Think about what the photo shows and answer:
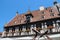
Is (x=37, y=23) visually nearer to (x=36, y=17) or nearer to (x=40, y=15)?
(x=36, y=17)

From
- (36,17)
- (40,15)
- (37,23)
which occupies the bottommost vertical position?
(37,23)

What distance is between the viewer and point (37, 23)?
3444 cm

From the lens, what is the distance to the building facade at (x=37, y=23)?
1267 inches

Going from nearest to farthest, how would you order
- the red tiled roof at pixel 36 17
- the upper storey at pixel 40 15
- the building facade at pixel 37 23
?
the building facade at pixel 37 23 < the upper storey at pixel 40 15 < the red tiled roof at pixel 36 17

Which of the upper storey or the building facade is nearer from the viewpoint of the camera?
the building facade

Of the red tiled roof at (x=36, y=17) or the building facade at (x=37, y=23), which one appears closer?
the building facade at (x=37, y=23)

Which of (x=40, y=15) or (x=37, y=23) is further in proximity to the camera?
(x=40, y=15)

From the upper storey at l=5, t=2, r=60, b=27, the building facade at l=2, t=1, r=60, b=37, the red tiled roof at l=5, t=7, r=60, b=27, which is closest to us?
the building facade at l=2, t=1, r=60, b=37

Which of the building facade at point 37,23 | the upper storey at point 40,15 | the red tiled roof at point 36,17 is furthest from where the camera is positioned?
the red tiled roof at point 36,17

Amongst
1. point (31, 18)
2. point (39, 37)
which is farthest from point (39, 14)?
point (39, 37)

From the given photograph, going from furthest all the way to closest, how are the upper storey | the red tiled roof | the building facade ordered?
the red tiled roof, the upper storey, the building facade

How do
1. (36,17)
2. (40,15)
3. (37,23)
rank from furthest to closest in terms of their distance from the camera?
1. (40,15)
2. (36,17)
3. (37,23)

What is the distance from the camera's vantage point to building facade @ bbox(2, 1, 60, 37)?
32188 millimetres

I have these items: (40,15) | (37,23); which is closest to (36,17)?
(40,15)
